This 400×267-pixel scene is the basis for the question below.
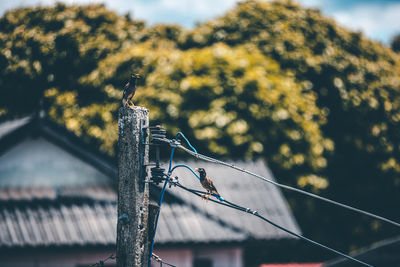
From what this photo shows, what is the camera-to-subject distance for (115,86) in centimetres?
1819

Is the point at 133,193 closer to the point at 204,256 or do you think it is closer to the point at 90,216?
the point at 90,216

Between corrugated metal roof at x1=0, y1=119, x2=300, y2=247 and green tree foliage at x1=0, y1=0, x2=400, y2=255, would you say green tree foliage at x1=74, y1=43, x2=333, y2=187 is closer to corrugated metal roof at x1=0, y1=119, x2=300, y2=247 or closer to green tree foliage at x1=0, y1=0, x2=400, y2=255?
green tree foliage at x1=0, y1=0, x2=400, y2=255

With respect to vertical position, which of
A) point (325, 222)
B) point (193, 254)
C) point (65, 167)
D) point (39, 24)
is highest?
point (39, 24)

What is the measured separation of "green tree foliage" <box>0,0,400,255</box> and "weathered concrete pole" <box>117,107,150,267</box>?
34.7ft

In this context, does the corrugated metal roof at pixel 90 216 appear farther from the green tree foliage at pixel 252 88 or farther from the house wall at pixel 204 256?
the green tree foliage at pixel 252 88

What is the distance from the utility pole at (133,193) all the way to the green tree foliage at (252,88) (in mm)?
10583

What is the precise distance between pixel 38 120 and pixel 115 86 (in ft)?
21.6

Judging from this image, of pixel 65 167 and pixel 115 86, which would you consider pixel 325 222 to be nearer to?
pixel 115 86

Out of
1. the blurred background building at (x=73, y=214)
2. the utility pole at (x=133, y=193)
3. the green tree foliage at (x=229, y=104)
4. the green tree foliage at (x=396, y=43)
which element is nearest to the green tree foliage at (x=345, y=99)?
the green tree foliage at (x=229, y=104)

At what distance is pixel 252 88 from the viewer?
16797mm

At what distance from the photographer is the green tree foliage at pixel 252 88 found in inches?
656

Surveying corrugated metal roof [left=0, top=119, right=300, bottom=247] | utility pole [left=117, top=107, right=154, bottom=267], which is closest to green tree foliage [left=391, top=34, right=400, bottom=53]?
corrugated metal roof [left=0, top=119, right=300, bottom=247]

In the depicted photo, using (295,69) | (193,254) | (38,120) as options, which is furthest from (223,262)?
(295,69)

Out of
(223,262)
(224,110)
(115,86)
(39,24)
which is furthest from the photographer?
(39,24)
